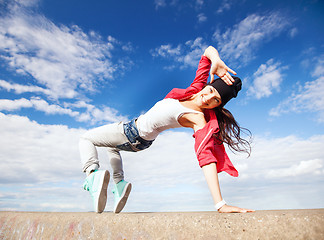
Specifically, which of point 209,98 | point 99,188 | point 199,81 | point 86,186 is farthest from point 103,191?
point 199,81

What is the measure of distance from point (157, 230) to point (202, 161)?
0.74 m

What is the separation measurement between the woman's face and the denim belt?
81cm

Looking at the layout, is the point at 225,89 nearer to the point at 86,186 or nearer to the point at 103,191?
the point at 103,191

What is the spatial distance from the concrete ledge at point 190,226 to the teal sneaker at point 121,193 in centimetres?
67

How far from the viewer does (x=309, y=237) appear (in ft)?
4.05

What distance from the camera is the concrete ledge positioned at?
4.20 ft

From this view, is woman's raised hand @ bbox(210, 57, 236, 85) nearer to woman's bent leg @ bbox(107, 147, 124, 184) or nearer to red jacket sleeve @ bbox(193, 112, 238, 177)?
red jacket sleeve @ bbox(193, 112, 238, 177)

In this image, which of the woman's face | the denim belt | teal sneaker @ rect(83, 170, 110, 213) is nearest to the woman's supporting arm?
the woman's face

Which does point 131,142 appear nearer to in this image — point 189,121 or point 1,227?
point 189,121

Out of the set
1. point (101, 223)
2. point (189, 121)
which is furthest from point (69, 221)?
point (189, 121)

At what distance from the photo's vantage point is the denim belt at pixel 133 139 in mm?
2717

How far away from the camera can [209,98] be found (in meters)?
2.47

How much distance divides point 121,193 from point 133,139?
70cm

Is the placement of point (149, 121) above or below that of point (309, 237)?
above
